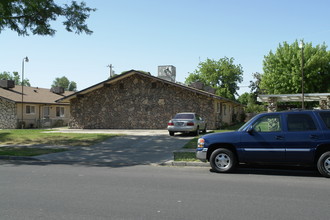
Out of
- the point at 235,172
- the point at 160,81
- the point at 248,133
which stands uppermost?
the point at 160,81

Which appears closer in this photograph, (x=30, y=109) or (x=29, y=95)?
(x=30, y=109)

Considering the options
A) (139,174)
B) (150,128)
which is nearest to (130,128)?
(150,128)

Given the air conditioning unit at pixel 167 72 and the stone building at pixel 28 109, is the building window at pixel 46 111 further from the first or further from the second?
the air conditioning unit at pixel 167 72

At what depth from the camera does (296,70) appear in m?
40.8

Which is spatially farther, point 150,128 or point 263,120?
point 150,128

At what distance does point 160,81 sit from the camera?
27422mm

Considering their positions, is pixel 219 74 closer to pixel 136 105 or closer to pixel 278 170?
pixel 136 105

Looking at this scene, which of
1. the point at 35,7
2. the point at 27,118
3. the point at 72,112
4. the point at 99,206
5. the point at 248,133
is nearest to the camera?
the point at 99,206

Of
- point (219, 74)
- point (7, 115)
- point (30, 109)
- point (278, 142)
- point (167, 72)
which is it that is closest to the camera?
point (278, 142)

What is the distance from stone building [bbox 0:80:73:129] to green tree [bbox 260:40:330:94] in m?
27.6

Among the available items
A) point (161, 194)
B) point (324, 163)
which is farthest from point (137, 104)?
point (161, 194)

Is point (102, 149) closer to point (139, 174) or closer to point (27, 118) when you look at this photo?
point (139, 174)

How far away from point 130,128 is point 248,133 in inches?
797

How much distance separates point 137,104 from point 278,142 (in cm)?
2037
